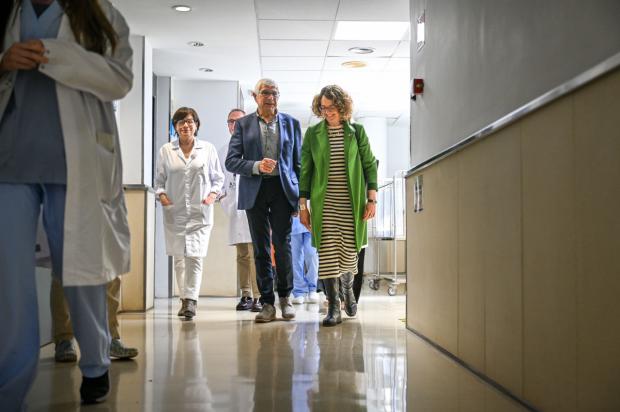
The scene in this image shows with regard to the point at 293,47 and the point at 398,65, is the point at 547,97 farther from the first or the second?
the point at 398,65

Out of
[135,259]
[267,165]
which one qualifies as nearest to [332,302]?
[267,165]

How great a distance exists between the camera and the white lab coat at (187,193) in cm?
571

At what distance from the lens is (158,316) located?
6.04 m

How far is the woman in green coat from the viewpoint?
→ 195 inches

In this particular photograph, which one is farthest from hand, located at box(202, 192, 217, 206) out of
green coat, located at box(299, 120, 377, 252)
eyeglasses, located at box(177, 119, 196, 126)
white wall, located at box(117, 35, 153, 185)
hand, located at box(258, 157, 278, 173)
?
white wall, located at box(117, 35, 153, 185)

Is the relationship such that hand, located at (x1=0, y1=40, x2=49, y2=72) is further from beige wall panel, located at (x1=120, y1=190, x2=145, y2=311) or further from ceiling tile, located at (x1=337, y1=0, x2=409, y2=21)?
ceiling tile, located at (x1=337, y1=0, x2=409, y2=21)

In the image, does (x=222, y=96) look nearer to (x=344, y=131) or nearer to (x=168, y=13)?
(x=168, y=13)

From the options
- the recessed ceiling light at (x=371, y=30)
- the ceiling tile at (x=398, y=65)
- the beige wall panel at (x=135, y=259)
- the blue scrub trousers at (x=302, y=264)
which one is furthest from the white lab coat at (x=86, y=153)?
the ceiling tile at (x=398, y=65)

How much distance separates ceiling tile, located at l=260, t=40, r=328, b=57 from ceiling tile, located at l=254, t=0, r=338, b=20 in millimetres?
937

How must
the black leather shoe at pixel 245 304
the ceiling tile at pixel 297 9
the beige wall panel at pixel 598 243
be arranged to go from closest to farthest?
the beige wall panel at pixel 598 243 → the black leather shoe at pixel 245 304 → the ceiling tile at pixel 297 9

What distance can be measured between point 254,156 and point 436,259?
1.93 metres

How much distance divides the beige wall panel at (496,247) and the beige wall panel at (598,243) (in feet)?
1.74

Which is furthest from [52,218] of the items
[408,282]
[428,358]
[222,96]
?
[222,96]

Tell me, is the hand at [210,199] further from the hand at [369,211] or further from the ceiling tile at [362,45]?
the ceiling tile at [362,45]
